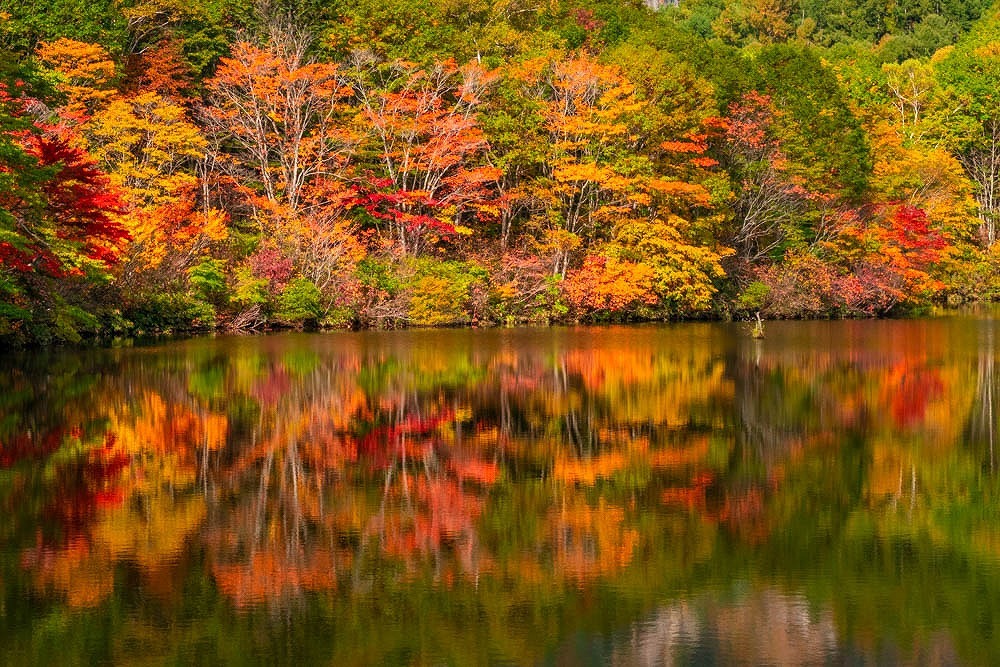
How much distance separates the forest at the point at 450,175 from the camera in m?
43.0

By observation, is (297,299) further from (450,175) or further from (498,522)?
(498,522)

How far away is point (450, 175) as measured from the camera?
52.4m

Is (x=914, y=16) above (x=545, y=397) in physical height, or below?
above

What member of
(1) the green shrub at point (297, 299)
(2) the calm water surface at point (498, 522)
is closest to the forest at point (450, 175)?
(1) the green shrub at point (297, 299)

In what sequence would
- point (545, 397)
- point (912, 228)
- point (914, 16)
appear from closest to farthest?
1. point (545, 397)
2. point (912, 228)
3. point (914, 16)

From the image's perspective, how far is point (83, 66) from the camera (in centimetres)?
4506

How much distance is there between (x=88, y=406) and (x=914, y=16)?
112 metres

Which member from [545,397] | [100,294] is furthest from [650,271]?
[545,397]

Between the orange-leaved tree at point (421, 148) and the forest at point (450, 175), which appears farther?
the orange-leaved tree at point (421, 148)

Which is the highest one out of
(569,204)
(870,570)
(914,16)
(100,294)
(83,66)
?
(914,16)

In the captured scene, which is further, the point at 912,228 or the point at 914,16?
the point at 914,16

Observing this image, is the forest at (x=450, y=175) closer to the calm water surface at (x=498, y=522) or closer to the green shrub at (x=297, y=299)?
the green shrub at (x=297, y=299)

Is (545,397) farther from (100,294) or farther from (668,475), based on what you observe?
(100,294)

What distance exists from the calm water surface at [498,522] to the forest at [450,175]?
675 inches
